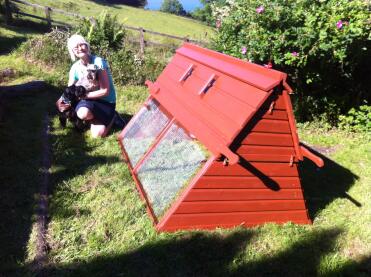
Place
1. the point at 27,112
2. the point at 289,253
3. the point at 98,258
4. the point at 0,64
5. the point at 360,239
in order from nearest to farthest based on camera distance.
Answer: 1. the point at 98,258
2. the point at 289,253
3. the point at 360,239
4. the point at 27,112
5. the point at 0,64

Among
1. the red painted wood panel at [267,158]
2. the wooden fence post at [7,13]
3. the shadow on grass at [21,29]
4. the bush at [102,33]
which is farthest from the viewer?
the wooden fence post at [7,13]

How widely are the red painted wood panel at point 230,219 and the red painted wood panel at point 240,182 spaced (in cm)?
31

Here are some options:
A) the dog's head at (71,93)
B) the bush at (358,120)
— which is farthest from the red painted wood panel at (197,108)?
the bush at (358,120)

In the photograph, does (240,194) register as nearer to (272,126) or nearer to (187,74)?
(272,126)

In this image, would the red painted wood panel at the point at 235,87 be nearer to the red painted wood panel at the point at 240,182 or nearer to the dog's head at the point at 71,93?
the red painted wood panel at the point at 240,182

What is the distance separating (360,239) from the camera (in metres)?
4.05

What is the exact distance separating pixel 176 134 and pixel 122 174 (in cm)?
98

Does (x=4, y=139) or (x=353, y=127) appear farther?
(x=353, y=127)

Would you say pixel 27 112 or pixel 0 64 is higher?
pixel 27 112

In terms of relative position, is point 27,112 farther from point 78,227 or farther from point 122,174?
point 78,227

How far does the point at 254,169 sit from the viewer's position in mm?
3822

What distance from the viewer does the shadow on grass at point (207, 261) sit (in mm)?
Result: 3332

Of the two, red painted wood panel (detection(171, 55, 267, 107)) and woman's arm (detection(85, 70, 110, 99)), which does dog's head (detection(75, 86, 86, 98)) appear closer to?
woman's arm (detection(85, 70, 110, 99))

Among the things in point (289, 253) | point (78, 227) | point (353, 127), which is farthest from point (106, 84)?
point (353, 127)
